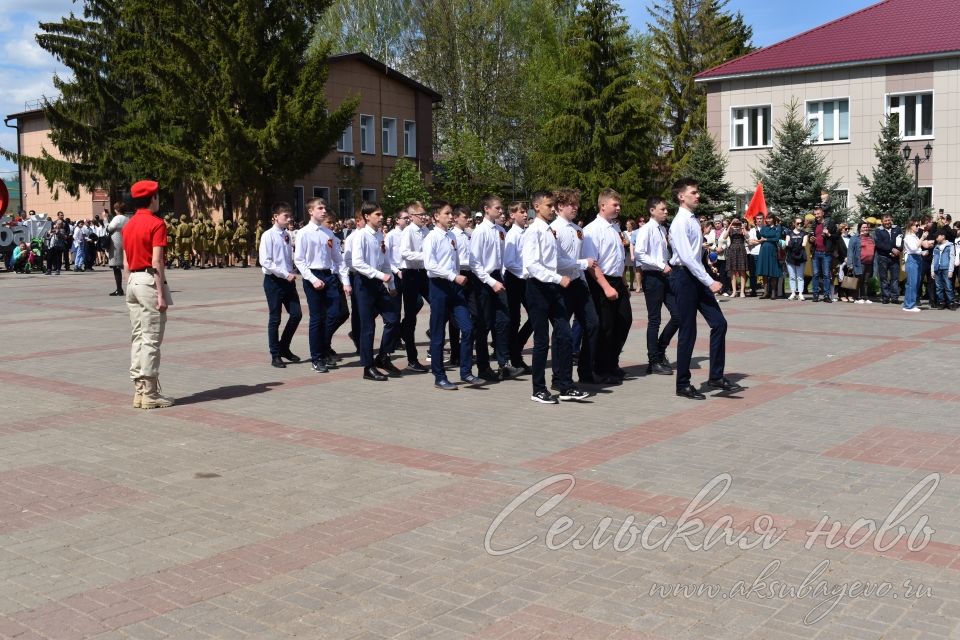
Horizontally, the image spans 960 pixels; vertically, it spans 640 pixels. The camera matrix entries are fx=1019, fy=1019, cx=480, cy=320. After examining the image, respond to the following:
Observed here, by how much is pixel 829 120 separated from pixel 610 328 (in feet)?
105

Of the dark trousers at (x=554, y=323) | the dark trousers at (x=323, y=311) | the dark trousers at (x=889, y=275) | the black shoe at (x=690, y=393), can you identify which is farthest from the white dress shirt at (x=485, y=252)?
the dark trousers at (x=889, y=275)

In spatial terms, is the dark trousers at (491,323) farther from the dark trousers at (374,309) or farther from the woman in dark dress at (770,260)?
the woman in dark dress at (770,260)

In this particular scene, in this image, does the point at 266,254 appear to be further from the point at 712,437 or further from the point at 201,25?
the point at 201,25

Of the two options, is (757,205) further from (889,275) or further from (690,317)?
(690,317)

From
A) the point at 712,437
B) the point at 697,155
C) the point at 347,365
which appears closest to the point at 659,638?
the point at 712,437

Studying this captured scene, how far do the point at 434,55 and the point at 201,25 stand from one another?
1839 centimetres

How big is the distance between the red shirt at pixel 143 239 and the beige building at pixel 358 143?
32.7 m

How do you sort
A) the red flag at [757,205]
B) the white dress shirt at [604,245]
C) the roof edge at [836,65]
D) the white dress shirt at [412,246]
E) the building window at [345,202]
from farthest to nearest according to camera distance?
the building window at [345,202], the roof edge at [836,65], the red flag at [757,205], the white dress shirt at [412,246], the white dress shirt at [604,245]

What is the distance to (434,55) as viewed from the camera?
54281mm

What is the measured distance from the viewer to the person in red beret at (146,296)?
30.4ft

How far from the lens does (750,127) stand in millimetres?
41438

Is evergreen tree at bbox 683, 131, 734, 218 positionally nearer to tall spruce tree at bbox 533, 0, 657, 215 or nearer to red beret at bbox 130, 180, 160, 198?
tall spruce tree at bbox 533, 0, 657, 215

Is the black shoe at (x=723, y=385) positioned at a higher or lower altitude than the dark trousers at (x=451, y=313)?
lower


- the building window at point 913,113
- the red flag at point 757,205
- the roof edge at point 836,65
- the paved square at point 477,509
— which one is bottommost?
the paved square at point 477,509
